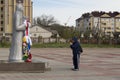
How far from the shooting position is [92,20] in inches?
7657

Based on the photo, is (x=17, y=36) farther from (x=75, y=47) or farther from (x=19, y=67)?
(x=75, y=47)

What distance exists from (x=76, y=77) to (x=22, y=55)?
11.4ft

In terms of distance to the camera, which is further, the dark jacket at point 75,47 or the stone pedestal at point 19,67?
the dark jacket at point 75,47

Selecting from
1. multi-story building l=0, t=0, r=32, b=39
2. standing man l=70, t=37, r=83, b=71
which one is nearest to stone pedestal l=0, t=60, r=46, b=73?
standing man l=70, t=37, r=83, b=71

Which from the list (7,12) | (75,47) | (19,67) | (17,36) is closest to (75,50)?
(75,47)

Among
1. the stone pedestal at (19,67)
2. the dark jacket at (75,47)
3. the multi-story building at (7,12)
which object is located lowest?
the stone pedestal at (19,67)

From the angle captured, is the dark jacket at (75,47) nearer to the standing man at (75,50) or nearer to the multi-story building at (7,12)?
the standing man at (75,50)

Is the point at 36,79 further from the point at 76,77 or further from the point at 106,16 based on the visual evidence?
the point at 106,16

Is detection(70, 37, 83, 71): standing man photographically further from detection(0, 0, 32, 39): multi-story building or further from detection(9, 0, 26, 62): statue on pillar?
detection(0, 0, 32, 39): multi-story building

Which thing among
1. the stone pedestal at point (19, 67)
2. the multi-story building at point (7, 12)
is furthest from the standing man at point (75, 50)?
the multi-story building at point (7, 12)

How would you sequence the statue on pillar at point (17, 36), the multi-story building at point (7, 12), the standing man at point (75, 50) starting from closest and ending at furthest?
the statue on pillar at point (17, 36), the standing man at point (75, 50), the multi-story building at point (7, 12)

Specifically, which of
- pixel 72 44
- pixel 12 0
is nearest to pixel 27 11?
pixel 12 0

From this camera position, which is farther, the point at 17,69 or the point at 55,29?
the point at 55,29

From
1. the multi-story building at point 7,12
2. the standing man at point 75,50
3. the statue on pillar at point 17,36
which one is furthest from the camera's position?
the multi-story building at point 7,12
